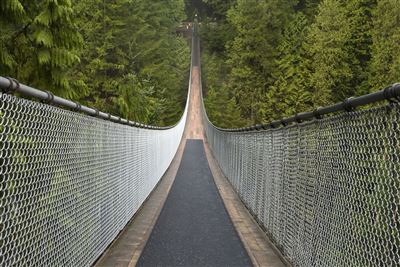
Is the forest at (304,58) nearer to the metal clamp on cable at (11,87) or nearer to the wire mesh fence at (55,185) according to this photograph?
the wire mesh fence at (55,185)

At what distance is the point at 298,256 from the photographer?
4.54 m

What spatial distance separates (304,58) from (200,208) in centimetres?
3350

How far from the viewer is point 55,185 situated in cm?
323

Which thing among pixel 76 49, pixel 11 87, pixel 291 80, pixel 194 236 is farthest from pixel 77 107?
pixel 291 80

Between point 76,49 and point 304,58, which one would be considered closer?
point 76,49

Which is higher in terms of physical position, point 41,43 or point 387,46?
point 387,46

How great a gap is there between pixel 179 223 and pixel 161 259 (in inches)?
79.8

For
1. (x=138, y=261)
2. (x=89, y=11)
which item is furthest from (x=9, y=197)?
(x=89, y=11)

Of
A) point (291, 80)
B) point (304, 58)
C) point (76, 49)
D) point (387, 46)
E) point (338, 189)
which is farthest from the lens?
point (304, 58)

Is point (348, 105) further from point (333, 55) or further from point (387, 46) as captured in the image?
point (333, 55)

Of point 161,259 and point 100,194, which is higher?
point 100,194

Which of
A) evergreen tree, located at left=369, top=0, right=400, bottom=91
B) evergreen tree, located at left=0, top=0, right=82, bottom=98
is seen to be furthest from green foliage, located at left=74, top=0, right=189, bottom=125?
evergreen tree, located at left=369, top=0, right=400, bottom=91

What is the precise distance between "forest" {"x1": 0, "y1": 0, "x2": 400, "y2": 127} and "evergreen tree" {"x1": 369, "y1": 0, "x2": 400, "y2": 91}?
2.5 inches

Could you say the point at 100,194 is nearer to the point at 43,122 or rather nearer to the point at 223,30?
the point at 43,122
